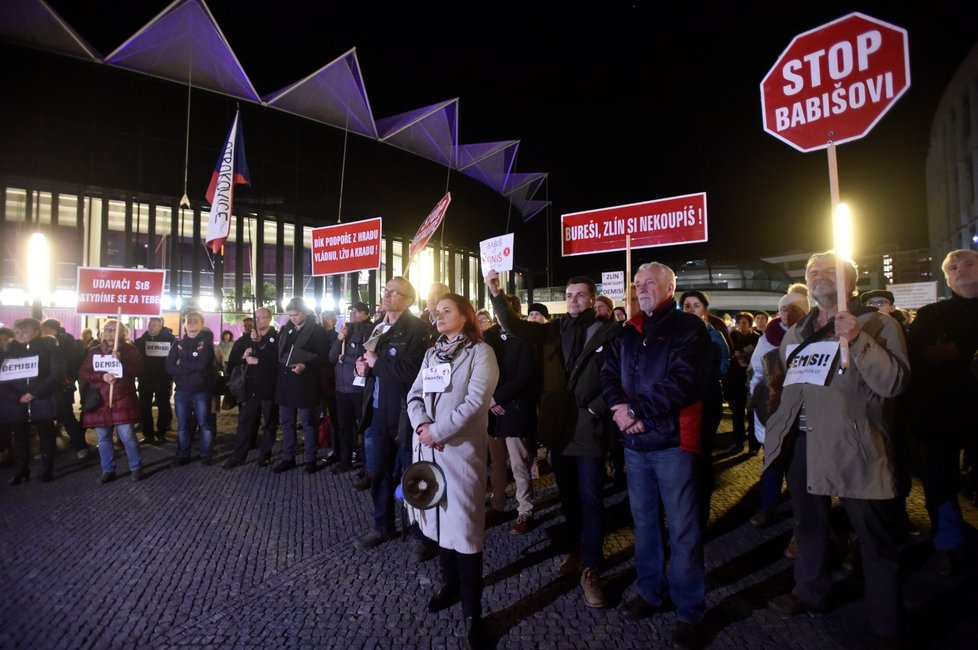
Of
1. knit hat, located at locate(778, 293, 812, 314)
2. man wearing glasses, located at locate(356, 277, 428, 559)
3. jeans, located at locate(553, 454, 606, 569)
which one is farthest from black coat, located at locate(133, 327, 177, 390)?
knit hat, located at locate(778, 293, 812, 314)

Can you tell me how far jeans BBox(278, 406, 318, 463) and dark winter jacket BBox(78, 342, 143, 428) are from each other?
1.84 metres

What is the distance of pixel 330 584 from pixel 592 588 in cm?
180

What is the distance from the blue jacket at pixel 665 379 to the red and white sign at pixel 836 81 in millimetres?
1614

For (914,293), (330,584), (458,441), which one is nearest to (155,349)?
(330,584)

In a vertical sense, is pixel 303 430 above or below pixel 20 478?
above

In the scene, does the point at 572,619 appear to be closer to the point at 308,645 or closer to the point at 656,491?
the point at 656,491

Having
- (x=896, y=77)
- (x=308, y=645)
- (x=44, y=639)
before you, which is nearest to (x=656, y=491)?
(x=308, y=645)

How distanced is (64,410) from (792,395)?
8.24 metres

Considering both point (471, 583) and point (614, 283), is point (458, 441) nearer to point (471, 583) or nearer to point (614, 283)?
point (471, 583)

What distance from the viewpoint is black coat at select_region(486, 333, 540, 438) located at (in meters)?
4.25

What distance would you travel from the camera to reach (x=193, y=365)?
6926 millimetres

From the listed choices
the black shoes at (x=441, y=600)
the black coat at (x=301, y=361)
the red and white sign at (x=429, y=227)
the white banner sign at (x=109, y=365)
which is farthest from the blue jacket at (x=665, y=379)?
the red and white sign at (x=429, y=227)

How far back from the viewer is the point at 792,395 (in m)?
2.99

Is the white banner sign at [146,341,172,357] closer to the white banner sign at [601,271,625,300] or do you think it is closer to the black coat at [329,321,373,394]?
the black coat at [329,321,373,394]
